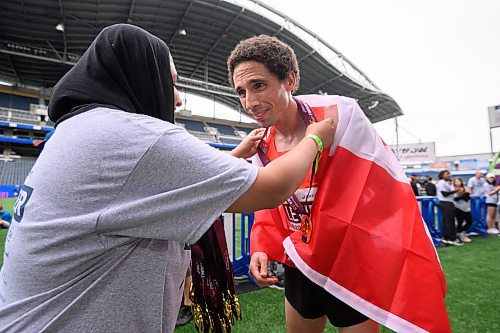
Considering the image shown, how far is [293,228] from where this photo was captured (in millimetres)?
1433

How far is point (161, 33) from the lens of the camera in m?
20.4

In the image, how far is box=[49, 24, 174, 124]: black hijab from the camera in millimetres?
770

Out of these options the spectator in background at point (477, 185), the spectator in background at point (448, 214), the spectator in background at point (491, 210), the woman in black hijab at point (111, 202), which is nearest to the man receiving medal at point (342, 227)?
Answer: the woman in black hijab at point (111, 202)

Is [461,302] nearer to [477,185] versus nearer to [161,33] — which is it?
[477,185]

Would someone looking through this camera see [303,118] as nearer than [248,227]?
Yes

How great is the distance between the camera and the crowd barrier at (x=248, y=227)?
3637 mm

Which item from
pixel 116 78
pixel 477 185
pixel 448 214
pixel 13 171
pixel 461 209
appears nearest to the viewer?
pixel 116 78

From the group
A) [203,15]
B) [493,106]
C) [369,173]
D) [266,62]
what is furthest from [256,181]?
[493,106]

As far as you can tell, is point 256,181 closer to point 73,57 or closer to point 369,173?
point 369,173

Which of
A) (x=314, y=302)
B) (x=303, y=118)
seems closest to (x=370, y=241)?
(x=314, y=302)

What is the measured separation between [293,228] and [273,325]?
148 cm

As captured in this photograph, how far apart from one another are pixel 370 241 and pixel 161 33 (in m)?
22.4

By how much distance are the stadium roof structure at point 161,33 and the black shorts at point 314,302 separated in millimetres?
19745

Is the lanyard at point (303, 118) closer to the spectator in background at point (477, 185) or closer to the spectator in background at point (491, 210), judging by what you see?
the spectator in background at point (491, 210)
